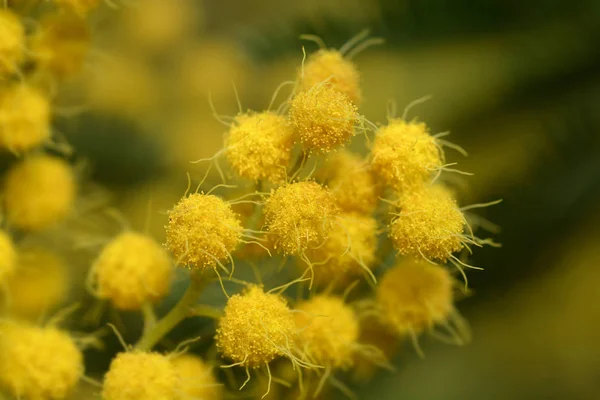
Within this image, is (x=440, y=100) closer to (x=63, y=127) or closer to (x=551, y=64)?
(x=551, y=64)

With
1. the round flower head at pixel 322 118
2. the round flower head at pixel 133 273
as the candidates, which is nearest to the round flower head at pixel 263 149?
the round flower head at pixel 322 118

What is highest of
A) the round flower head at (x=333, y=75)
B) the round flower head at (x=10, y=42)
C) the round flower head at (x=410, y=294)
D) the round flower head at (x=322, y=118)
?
the round flower head at (x=333, y=75)

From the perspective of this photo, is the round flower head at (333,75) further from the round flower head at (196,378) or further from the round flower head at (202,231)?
the round flower head at (196,378)

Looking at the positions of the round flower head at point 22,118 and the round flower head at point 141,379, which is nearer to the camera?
the round flower head at point 141,379

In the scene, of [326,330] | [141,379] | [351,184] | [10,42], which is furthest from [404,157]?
[10,42]

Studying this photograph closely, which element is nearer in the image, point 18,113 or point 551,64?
point 18,113

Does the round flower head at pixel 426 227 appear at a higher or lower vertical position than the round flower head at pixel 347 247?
higher

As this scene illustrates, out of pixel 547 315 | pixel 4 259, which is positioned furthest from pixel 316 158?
pixel 547 315

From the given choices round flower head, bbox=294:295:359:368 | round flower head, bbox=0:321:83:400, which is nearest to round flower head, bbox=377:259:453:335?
round flower head, bbox=294:295:359:368
